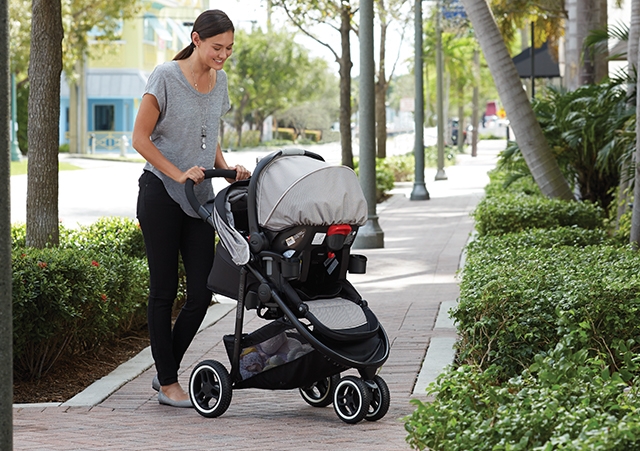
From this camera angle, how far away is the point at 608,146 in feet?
37.2

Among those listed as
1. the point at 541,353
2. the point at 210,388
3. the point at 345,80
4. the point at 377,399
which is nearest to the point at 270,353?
the point at 210,388

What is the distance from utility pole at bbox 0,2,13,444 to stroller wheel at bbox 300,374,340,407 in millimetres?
2395

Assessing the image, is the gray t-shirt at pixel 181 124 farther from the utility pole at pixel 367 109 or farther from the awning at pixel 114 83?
the awning at pixel 114 83

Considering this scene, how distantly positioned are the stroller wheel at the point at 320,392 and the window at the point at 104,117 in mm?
57391

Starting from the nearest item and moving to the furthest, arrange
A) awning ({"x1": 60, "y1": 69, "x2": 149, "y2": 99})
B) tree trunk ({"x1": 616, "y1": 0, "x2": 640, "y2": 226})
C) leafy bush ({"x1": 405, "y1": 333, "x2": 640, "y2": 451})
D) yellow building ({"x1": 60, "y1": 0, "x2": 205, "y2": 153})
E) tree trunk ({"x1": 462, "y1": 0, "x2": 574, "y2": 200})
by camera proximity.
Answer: leafy bush ({"x1": 405, "y1": 333, "x2": 640, "y2": 451}), tree trunk ({"x1": 616, "y1": 0, "x2": 640, "y2": 226}), tree trunk ({"x1": 462, "y1": 0, "x2": 574, "y2": 200}), yellow building ({"x1": 60, "y1": 0, "x2": 205, "y2": 153}), awning ({"x1": 60, "y1": 69, "x2": 149, "y2": 99})

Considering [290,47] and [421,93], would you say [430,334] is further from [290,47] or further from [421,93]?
[290,47]

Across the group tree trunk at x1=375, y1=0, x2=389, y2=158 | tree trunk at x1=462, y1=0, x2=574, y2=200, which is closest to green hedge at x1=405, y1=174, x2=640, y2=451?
tree trunk at x1=462, y1=0, x2=574, y2=200

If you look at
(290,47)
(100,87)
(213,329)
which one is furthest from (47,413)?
(290,47)

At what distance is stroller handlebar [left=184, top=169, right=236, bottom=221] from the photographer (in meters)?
5.13

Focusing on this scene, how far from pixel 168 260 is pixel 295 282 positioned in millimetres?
758

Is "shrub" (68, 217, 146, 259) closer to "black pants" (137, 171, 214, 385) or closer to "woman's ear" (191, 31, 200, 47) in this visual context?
"black pants" (137, 171, 214, 385)

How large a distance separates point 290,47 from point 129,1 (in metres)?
27.5

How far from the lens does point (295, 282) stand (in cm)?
504

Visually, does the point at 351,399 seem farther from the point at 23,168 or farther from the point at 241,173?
the point at 23,168
